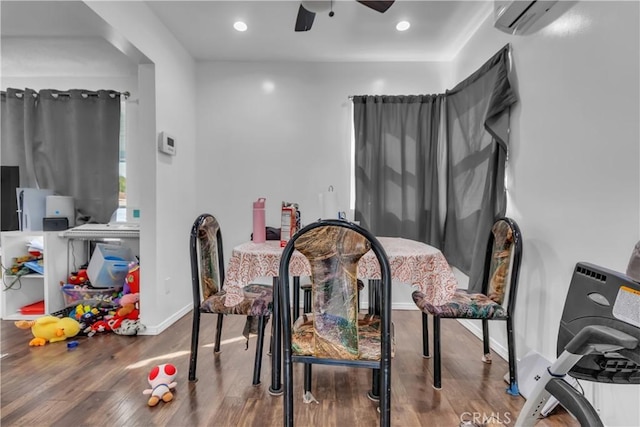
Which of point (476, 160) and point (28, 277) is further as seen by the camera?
point (28, 277)

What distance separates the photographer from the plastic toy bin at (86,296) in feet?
9.05

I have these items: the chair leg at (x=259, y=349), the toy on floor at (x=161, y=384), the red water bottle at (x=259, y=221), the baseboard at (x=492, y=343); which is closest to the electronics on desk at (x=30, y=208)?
the toy on floor at (x=161, y=384)

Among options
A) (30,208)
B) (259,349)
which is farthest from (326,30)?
(30,208)

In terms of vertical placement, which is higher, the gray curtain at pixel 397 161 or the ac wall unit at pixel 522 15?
the ac wall unit at pixel 522 15

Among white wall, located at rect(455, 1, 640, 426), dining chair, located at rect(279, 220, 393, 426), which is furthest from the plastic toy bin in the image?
white wall, located at rect(455, 1, 640, 426)

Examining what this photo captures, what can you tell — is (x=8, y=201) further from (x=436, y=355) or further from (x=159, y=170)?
(x=436, y=355)

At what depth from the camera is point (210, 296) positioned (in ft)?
6.00

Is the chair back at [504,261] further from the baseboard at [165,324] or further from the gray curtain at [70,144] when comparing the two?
the gray curtain at [70,144]

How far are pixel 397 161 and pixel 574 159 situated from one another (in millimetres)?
1662

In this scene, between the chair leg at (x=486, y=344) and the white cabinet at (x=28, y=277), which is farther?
the white cabinet at (x=28, y=277)

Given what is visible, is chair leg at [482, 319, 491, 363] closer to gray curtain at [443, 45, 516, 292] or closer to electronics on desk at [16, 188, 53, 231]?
gray curtain at [443, 45, 516, 292]

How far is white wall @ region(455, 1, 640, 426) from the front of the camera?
51.4 inches

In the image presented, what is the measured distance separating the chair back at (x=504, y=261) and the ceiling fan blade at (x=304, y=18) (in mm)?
1856

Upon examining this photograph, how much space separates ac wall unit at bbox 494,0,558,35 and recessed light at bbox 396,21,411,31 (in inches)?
33.3
